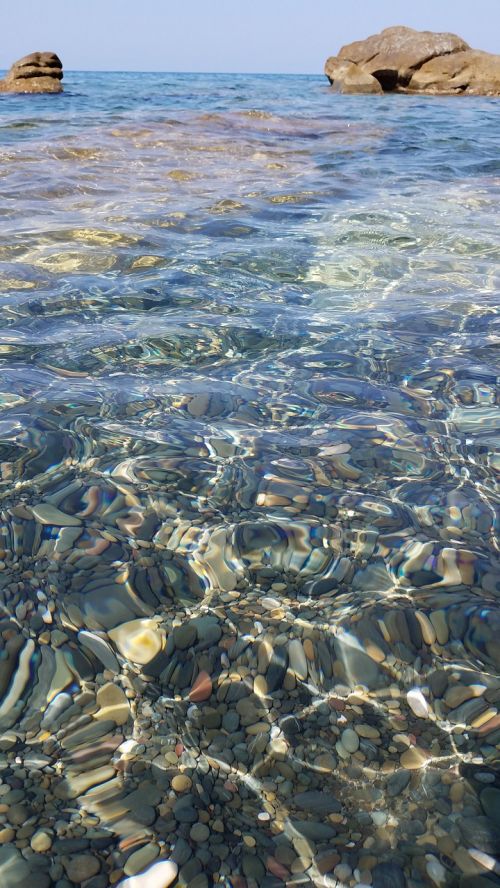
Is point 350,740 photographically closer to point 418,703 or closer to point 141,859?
point 418,703

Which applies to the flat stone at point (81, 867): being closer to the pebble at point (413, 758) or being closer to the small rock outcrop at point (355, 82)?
the pebble at point (413, 758)

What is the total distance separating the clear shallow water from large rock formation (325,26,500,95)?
91.2ft

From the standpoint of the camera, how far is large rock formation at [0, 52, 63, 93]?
25391 millimetres

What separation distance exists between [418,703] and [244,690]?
19.2 inches

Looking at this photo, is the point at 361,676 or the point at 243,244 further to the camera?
the point at 243,244

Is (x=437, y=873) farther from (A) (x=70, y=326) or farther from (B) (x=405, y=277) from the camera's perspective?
(B) (x=405, y=277)

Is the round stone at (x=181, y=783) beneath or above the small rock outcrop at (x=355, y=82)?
beneath

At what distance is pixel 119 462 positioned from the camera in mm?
2768

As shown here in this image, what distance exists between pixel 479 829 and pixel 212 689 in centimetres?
75

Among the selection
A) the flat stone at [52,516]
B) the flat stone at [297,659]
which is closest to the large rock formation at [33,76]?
the flat stone at [52,516]

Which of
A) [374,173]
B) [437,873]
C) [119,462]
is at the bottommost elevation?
[437,873]

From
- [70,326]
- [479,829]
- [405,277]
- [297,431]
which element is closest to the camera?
[479,829]

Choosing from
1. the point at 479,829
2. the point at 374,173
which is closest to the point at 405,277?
the point at 479,829

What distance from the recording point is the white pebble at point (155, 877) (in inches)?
54.9
